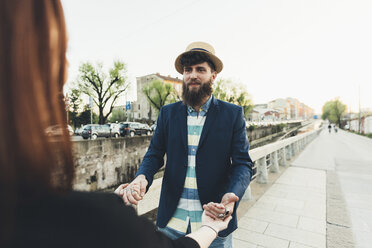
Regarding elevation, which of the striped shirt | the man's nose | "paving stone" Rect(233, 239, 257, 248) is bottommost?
"paving stone" Rect(233, 239, 257, 248)

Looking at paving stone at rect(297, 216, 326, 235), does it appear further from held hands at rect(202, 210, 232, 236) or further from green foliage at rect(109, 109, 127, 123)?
green foliage at rect(109, 109, 127, 123)

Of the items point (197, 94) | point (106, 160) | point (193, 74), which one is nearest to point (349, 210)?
point (197, 94)

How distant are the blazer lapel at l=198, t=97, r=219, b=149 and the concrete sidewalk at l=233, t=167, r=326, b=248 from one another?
2.13 meters

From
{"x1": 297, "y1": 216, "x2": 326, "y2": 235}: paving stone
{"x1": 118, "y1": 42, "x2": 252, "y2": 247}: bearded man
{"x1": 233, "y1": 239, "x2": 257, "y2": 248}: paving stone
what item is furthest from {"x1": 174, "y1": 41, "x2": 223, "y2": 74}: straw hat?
{"x1": 297, "y1": 216, "x2": 326, "y2": 235}: paving stone

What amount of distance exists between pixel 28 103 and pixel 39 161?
0.49 feet

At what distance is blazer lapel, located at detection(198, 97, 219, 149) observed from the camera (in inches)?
63.4

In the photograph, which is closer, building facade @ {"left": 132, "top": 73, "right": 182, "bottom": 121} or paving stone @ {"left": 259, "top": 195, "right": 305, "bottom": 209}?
paving stone @ {"left": 259, "top": 195, "right": 305, "bottom": 209}

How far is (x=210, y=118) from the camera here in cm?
168

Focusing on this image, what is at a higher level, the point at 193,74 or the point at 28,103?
the point at 193,74

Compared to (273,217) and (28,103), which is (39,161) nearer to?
(28,103)

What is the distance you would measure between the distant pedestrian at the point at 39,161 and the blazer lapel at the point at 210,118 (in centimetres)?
102

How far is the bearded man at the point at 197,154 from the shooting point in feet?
5.22

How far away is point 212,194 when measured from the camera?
1.59 meters

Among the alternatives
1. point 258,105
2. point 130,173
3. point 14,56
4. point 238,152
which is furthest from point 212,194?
point 258,105
